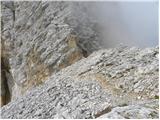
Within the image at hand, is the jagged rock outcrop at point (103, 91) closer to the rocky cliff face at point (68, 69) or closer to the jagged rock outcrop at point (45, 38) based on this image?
the rocky cliff face at point (68, 69)

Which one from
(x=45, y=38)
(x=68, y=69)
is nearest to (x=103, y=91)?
(x=68, y=69)

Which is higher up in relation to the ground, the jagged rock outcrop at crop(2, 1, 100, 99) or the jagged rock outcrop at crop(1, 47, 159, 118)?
the jagged rock outcrop at crop(2, 1, 100, 99)

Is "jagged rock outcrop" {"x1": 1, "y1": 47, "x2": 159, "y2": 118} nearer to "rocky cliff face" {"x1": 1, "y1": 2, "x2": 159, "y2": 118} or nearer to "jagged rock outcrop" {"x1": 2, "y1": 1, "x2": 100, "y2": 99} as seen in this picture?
"rocky cliff face" {"x1": 1, "y1": 2, "x2": 159, "y2": 118}

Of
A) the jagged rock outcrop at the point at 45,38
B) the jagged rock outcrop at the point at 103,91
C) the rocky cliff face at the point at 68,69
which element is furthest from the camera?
the jagged rock outcrop at the point at 45,38

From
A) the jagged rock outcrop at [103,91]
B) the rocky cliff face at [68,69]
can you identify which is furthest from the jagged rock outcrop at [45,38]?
the jagged rock outcrop at [103,91]

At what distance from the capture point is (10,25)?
41.2 meters

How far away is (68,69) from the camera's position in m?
26.6

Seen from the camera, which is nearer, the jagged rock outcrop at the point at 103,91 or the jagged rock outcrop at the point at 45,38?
the jagged rock outcrop at the point at 103,91

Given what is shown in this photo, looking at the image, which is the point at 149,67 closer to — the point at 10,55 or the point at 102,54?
the point at 102,54

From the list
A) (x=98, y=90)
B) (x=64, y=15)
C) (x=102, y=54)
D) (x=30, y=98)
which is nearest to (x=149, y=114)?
(x=98, y=90)

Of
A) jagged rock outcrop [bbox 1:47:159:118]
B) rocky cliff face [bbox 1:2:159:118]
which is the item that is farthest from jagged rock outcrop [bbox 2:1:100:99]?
jagged rock outcrop [bbox 1:47:159:118]

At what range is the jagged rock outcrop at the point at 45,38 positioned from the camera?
3275cm

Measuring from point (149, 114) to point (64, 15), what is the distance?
72.0ft

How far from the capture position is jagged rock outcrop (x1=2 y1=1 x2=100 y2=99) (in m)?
32.8
